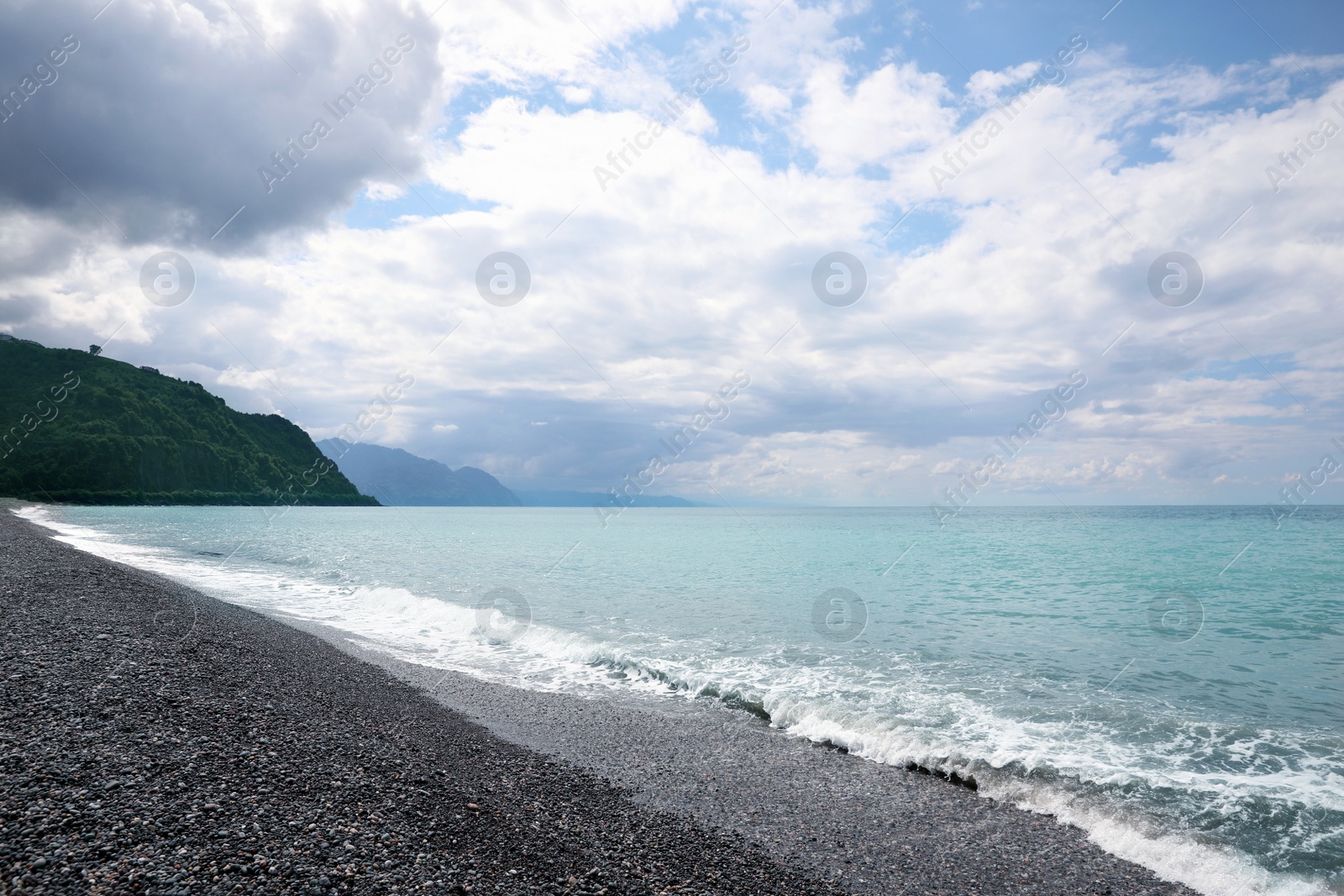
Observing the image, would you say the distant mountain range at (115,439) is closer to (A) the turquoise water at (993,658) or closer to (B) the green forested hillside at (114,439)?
(B) the green forested hillside at (114,439)

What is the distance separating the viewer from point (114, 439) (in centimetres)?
12925

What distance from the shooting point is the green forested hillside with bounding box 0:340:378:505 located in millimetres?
119688

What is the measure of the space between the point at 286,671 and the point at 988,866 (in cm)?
1226

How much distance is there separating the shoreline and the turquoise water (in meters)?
1.39

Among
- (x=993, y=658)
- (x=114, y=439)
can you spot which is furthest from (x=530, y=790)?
(x=114, y=439)

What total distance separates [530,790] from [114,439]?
548ft

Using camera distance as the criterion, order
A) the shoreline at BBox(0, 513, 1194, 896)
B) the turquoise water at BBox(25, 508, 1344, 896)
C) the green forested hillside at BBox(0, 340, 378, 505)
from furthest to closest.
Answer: the green forested hillside at BBox(0, 340, 378, 505)
the turquoise water at BBox(25, 508, 1344, 896)
the shoreline at BBox(0, 513, 1194, 896)

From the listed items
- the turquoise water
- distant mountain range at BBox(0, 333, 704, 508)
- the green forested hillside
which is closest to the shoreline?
the turquoise water

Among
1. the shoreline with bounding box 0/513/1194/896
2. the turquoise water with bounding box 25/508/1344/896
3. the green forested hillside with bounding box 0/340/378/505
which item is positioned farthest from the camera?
the green forested hillside with bounding box 0/340/378/505

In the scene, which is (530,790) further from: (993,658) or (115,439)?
(115,439)

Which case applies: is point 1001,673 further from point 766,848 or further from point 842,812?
point 766,848

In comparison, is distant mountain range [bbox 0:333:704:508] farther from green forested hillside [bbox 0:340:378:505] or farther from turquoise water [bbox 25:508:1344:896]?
turquoise water [bbox 25:508:1344:896]

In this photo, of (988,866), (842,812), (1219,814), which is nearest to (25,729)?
(842,812)

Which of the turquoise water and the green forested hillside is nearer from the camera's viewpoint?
the turquoise water
